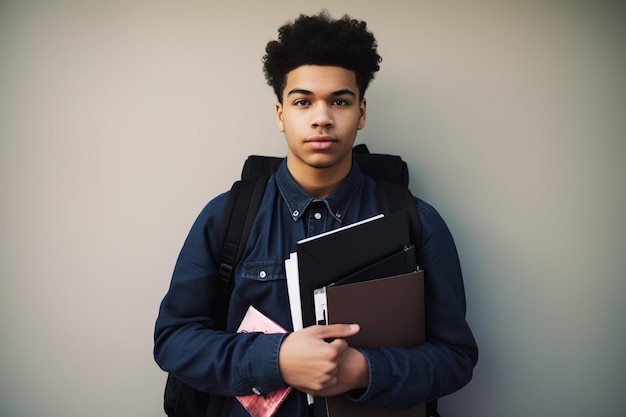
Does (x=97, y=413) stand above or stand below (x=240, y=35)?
below

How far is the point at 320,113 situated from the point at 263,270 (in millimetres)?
433

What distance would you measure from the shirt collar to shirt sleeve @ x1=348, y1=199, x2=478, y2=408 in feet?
0.70

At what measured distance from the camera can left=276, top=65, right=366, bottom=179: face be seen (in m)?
0.93

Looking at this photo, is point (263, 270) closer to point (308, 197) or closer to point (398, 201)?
point (308, 197)

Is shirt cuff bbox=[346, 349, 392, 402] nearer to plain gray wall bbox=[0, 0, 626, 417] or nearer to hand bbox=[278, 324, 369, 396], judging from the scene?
hand bbox=[278, 324, 369, 396]

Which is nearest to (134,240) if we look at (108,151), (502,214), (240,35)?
(108,151)

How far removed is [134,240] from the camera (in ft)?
4.42

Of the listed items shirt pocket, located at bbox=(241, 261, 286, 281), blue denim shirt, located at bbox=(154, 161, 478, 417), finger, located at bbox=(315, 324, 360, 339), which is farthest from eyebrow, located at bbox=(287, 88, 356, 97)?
finger, located at bbox=(315, 324, 360, 339)

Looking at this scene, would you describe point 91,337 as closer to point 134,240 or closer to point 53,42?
point 134,240

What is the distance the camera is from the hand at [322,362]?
2.61 feet

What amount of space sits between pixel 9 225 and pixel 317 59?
1.25 metres

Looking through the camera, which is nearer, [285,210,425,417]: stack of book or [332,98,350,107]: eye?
[285,210,425,417]: stack of book

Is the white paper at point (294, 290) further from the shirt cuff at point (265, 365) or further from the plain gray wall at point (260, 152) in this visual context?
the plain gray wall at point (260, 152)

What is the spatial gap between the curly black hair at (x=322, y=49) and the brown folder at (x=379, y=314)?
0.54m
